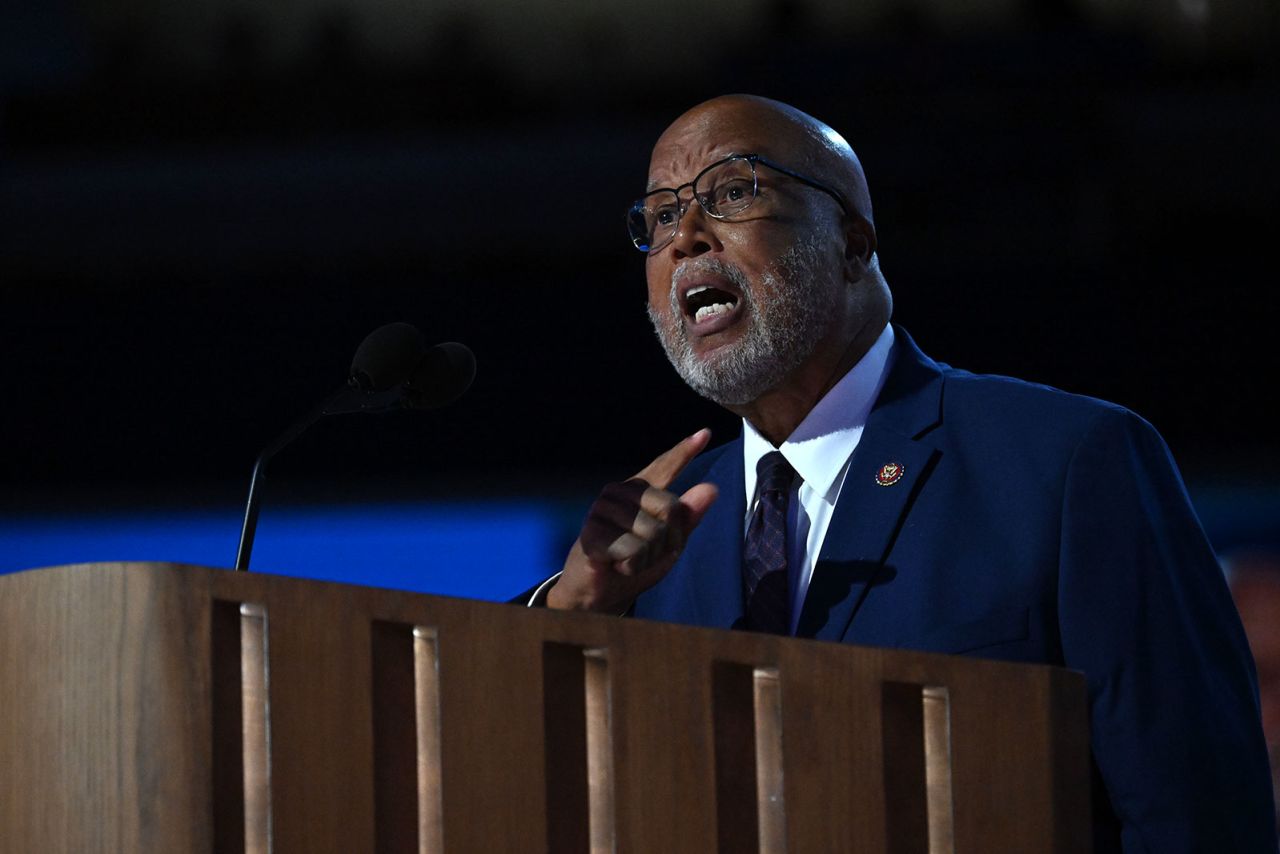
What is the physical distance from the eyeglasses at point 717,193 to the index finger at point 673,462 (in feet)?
1.58

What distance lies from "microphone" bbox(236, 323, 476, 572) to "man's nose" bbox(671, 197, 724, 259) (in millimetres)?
350

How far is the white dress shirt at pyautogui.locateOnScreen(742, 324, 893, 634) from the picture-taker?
1.94 m

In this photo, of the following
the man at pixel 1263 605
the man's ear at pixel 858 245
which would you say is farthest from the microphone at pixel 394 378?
the man at pixel 1263 605

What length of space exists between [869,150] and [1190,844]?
360cm

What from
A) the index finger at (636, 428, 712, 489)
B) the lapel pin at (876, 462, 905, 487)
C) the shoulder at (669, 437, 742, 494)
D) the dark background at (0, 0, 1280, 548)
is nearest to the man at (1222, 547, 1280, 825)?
the dark background at (0, 0, 1280, 548)

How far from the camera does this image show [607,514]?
165 centimetres

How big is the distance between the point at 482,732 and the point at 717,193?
1.06m

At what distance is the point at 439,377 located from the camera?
1.85m

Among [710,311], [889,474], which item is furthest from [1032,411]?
[710,311]

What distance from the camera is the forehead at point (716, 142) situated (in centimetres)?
214

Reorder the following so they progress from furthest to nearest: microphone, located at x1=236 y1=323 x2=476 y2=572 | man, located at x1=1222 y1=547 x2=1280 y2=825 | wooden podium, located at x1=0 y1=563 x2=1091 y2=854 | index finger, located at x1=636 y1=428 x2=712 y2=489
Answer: man, located at x1=1222 y1=547 x2=1280 y2=825, microphone, located at x1=236 y1=323 x2=476 y2=572, index finger, located at x1=636 y1=428 x2=712 y2=489, wooden podium, located at x1=0 y1=563 x2=1091 y2=854

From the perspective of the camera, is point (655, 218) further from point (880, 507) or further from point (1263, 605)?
point (1263, 605)

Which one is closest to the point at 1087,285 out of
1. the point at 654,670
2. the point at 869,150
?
the point at 869,150

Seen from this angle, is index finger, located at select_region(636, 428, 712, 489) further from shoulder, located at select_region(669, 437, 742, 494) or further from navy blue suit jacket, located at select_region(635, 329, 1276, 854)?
shoulder, located at select_region(669, 437, 742, 494)
